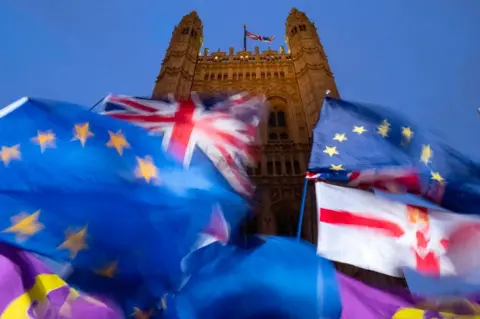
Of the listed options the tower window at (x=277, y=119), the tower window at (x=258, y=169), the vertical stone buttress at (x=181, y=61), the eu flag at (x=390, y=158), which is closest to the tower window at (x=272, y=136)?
the tower window at (x=277, y=119)

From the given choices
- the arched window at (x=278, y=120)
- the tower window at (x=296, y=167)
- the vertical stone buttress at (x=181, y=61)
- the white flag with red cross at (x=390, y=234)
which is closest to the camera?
the white flag with red cross at (x=390, y=234)

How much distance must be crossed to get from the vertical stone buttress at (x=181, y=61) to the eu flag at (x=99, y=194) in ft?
47.4

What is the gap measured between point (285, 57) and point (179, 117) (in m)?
25.0

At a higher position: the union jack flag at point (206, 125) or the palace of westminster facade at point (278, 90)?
the palace of westminster facade at point (278, 90)

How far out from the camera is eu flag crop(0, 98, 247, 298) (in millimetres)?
5305

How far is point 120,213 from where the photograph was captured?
5.64 meters

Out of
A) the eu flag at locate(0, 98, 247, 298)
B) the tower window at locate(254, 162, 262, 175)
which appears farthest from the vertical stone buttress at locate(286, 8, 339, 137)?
the eu flag at locate(0, 98, 247, 298)

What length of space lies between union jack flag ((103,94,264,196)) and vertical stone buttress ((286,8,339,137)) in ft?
44.7

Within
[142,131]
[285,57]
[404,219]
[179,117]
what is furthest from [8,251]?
[285,57]

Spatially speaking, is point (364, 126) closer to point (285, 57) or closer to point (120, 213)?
point (120, 213)

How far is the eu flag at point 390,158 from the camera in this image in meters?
6.79

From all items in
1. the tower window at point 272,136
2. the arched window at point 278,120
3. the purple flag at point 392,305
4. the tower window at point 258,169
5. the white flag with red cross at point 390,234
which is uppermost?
the arched window at point 278,120

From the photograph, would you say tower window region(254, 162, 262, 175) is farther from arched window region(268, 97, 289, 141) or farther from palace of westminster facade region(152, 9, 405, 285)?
arched window region(268, 97, 289, 141)

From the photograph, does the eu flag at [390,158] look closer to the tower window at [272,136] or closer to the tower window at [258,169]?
the tower window at [258,169]
